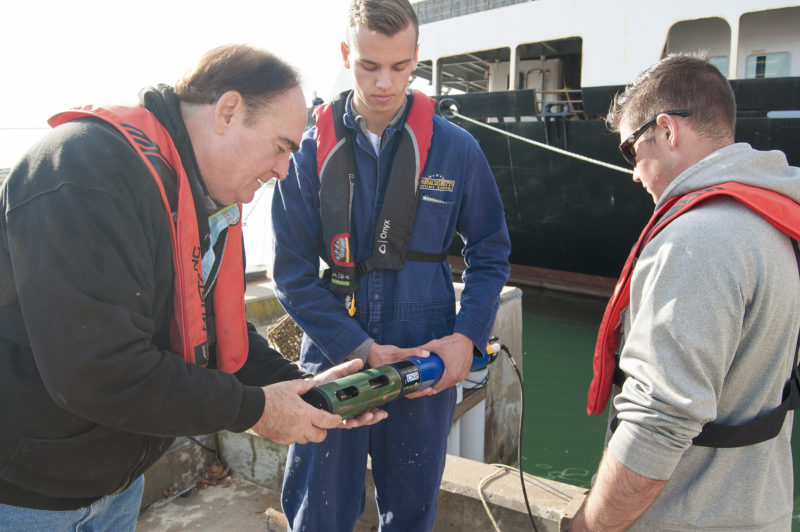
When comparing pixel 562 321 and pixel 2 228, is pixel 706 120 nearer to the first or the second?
pixel 2 228

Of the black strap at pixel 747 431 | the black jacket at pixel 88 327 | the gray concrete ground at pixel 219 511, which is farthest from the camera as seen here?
the gray concrete ground at pixel 219 511

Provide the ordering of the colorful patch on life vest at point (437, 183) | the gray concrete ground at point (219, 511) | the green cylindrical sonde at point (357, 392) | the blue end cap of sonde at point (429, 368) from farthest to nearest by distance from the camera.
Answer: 1. the gray concrete ground at point (219, 511)
2. the colorful patch on life vest at point (437, 183)
3. the blue end cap of sonde at point (429, 368)
4. the green cylindrical sonde at point (357, 392)

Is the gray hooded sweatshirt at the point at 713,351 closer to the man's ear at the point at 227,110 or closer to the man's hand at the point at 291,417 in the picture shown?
the man's hand at the point at 291,417

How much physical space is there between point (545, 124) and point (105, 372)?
9.27 m

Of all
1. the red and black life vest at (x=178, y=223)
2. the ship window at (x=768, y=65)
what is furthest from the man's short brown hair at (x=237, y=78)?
the ship window at (x=768, y=65)

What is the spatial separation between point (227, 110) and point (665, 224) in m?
1.18

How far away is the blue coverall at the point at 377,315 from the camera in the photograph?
7.09ft

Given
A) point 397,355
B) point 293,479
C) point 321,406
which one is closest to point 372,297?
point 397,355

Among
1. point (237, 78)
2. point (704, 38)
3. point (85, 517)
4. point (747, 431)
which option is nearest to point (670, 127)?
point (747, 431)

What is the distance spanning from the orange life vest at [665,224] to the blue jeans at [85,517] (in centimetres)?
147

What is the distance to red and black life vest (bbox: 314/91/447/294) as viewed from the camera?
2.19 meters

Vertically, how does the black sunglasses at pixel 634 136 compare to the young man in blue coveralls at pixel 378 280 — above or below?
above

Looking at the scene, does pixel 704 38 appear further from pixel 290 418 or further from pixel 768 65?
pixel 290 418

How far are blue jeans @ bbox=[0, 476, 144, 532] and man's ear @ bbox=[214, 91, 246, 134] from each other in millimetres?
1049
